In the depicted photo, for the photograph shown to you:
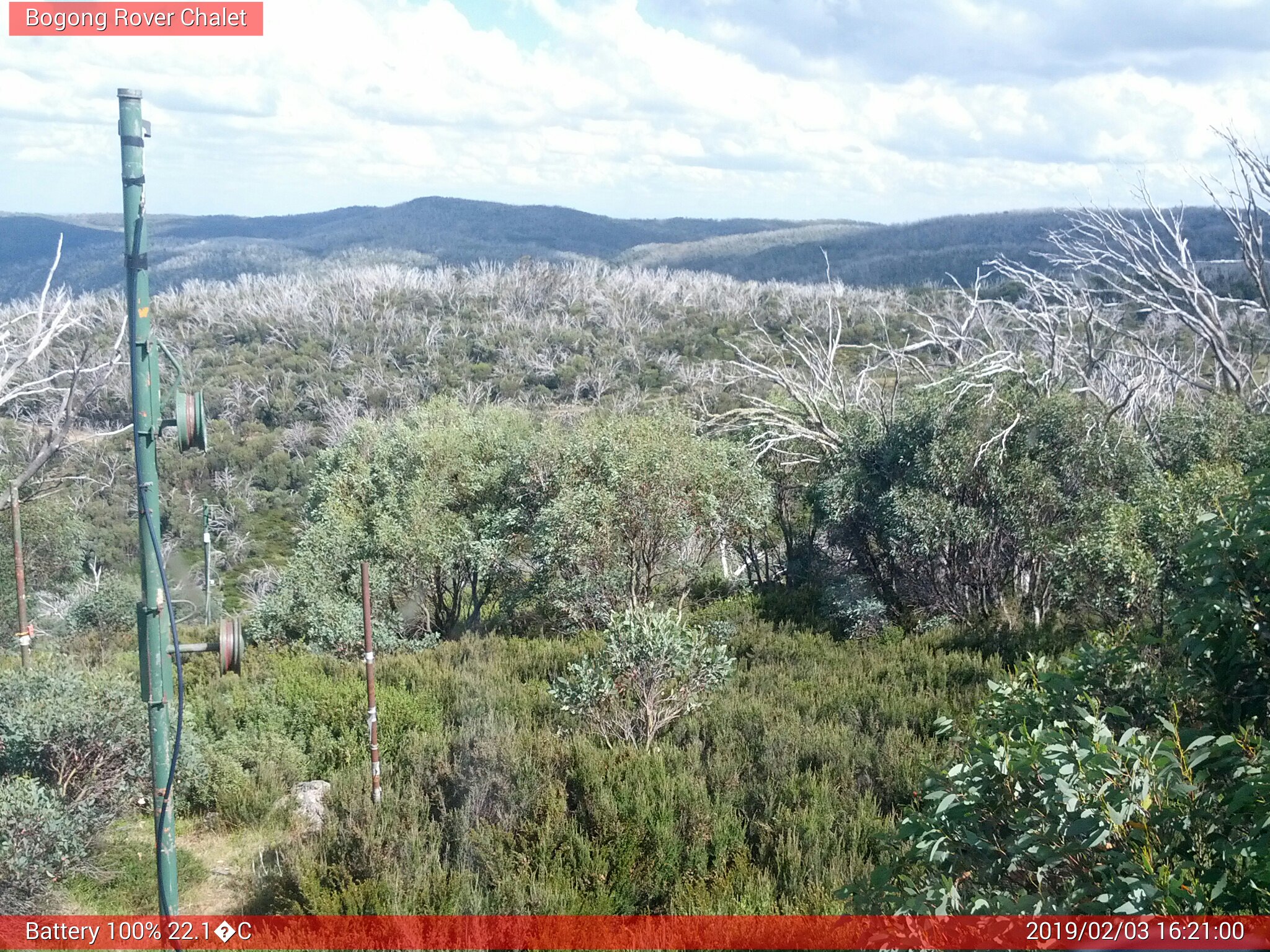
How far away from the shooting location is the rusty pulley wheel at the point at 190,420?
3988 mm

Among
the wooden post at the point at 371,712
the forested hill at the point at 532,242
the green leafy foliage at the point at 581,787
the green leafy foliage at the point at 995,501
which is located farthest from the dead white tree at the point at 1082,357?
the forested hill at the point at 532,242

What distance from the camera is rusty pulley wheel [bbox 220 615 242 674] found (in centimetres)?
412

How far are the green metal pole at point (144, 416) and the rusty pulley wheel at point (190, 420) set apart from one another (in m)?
0.11

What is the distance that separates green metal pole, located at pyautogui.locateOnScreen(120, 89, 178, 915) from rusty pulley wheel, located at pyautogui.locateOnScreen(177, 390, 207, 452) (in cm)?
11

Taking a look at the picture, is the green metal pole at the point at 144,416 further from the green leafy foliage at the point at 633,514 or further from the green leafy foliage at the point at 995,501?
the green leafy foliage at the point at 633,514

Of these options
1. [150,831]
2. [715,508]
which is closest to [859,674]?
[715,508]

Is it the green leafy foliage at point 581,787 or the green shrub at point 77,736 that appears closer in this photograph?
the green leafy foliage at point 581,787

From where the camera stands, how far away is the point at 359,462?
1709 cm

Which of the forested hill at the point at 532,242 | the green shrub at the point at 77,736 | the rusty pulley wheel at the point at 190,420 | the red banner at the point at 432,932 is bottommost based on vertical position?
the red banner at the point at 432,932

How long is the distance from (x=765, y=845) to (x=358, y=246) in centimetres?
12187

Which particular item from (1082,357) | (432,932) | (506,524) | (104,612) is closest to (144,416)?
(432,932)

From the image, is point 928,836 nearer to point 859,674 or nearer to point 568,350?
point 859,674

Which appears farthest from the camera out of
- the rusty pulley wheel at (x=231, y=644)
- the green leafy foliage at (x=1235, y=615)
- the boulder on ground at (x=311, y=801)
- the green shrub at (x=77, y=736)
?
the boulder on ground at (x=311, y=801)

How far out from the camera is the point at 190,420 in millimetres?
4016
